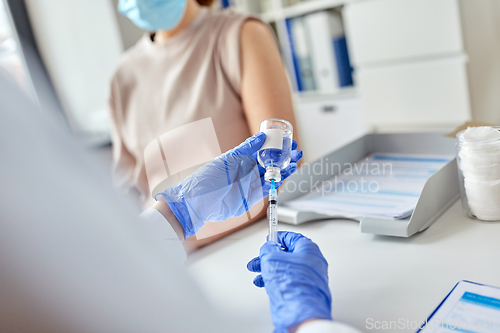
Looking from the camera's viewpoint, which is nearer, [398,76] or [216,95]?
[216,95]

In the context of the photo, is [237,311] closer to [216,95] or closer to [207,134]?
[207,134]

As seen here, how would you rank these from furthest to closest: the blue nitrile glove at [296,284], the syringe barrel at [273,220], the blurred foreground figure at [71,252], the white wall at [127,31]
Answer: the white wall at [127,31] < the syringe barrel at [273,220] < the blue nitrile glove at [296,284] < the blurred foreground figure at [71,252]

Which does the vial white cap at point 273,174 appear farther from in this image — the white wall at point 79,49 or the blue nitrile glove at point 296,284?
the white wall at point 79,49

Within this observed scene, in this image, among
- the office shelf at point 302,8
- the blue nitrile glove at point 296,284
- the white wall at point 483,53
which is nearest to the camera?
the blue nitrile glove at point 296,284

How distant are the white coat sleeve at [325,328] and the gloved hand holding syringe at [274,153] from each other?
0.20 meters

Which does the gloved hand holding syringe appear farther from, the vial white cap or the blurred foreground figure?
the blurred foreground figure

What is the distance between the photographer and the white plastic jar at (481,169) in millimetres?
552

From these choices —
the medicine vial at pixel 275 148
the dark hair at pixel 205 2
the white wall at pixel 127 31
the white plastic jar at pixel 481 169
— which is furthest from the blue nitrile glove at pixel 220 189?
the white wall at pixel 127 31

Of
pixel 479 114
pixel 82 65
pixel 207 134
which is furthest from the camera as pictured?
pixel 82 65

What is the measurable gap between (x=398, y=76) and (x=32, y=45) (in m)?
1.52

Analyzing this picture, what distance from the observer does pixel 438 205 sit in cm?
63

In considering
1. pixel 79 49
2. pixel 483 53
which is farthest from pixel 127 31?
pixel 483 53

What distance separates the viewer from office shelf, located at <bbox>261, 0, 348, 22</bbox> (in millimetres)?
1700

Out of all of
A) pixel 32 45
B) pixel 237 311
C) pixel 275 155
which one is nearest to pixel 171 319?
pixel 237 311
